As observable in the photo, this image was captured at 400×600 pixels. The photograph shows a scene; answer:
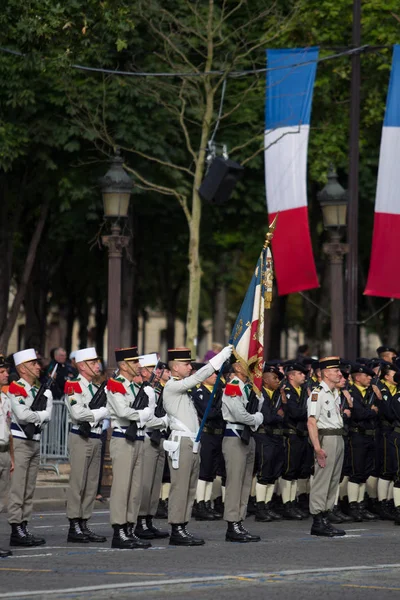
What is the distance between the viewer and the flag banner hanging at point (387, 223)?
2308cm

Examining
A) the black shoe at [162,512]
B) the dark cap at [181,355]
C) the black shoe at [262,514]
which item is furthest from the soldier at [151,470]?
the black shoe at [262,514]

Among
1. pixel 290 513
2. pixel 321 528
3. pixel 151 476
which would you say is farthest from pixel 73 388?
pixel 290 513

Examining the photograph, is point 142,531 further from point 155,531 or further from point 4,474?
point 4,474

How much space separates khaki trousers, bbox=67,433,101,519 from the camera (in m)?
15.2

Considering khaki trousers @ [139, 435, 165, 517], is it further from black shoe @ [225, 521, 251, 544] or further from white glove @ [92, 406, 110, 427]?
black shoe @ [225, 521, 251, 544]

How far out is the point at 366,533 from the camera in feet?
53.7

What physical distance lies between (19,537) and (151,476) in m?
1.66

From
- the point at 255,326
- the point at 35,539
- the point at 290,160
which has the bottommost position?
the point at 35,539

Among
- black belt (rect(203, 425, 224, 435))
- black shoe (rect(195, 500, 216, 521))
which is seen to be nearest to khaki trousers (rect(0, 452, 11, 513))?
black shoe (rect(195, 500, 216, 521))

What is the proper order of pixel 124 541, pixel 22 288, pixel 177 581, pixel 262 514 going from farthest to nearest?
pixel 22 288
pixel 262 514
pixel 124 541
pixel 177 581

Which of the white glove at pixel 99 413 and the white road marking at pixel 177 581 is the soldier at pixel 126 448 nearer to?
the white glove at pixel 99 413

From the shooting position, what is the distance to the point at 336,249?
23344mm

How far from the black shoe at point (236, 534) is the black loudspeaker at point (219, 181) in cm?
669

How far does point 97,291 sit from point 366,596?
111 feet
